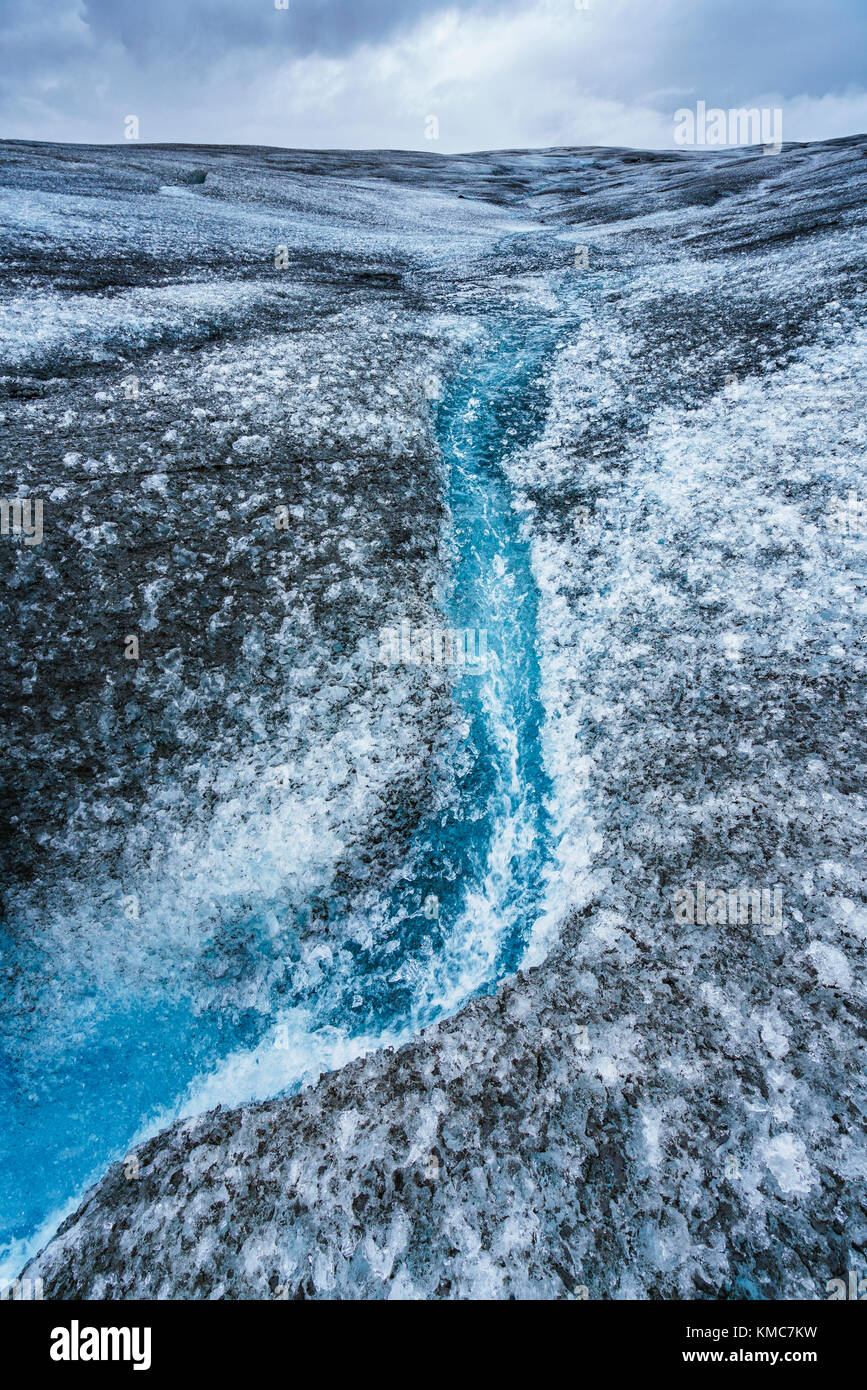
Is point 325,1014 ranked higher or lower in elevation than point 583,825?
lower

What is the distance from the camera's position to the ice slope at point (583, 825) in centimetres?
606

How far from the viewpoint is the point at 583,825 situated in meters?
9.34

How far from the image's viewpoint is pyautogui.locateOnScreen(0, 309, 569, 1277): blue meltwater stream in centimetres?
786

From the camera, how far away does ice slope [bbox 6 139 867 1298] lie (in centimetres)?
606

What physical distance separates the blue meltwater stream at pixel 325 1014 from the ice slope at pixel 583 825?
380mm

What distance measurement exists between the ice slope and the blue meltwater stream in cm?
38

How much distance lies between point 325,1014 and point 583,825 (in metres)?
4.63

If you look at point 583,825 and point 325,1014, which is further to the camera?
point 583,825

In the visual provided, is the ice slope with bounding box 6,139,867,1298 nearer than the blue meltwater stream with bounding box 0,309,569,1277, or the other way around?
the ice slope with bounding box 6,139,867,1298

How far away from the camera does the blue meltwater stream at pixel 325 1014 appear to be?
25.8 feet

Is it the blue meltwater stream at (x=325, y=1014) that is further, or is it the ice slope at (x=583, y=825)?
the blue meltwater stream at (x=325, y=1014)

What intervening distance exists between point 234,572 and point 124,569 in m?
1.92

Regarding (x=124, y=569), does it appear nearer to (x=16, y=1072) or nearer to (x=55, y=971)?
(x=55, y=971)
